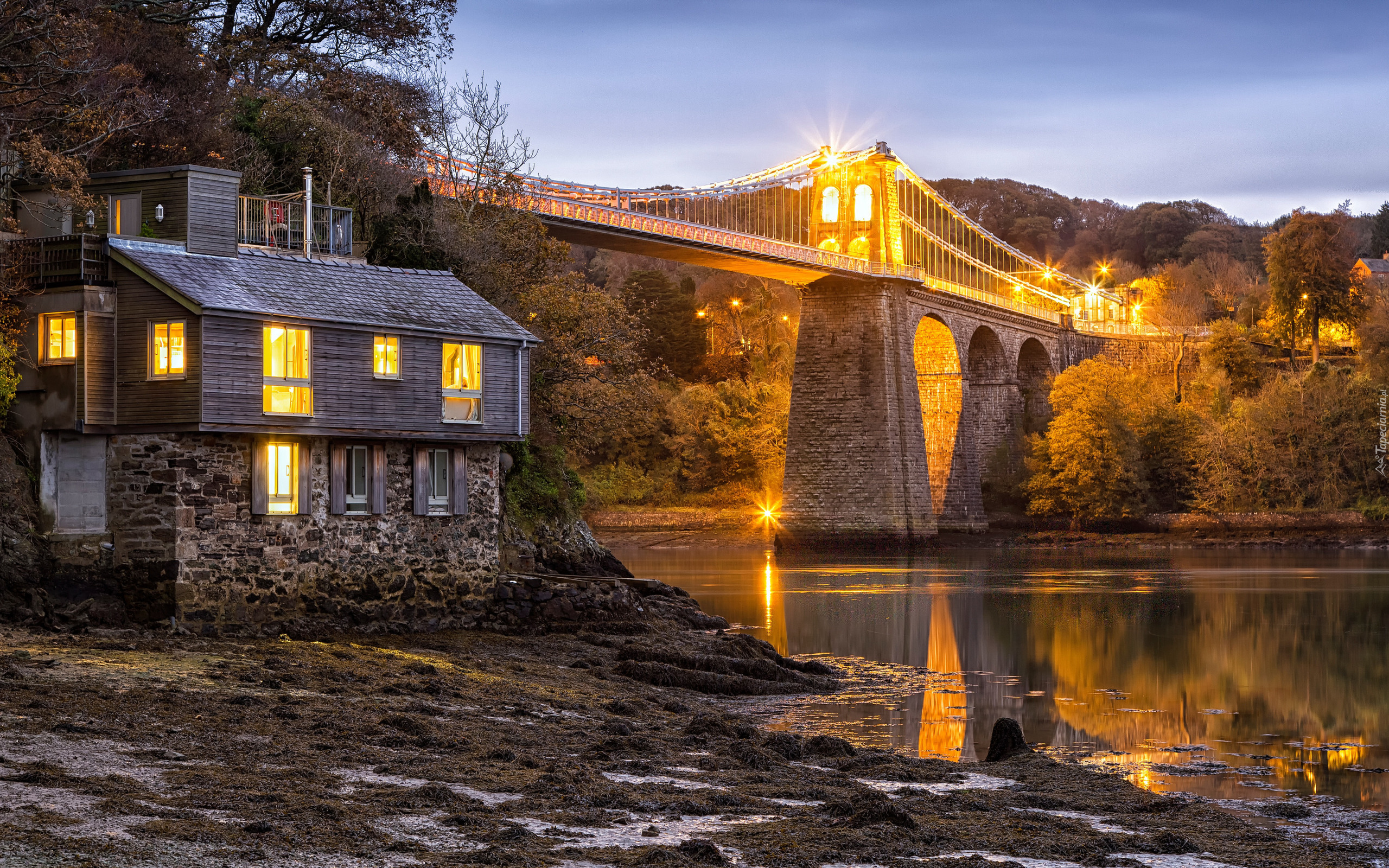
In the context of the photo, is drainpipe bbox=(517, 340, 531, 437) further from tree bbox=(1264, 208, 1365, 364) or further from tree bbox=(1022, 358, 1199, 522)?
tree bbox=(1264, 208, 1365, 364)

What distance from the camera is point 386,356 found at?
2152cm

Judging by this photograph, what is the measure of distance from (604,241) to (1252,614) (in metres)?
26.2

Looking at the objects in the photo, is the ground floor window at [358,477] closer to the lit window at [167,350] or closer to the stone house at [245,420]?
the stone house at [245,420]

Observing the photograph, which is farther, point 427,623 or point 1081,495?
point 1081,495

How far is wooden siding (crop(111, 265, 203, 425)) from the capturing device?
19203 mm

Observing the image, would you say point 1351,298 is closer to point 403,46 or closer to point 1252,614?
point 1252,614

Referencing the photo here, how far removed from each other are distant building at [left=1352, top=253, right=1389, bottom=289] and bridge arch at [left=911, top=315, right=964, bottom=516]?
27619 mm

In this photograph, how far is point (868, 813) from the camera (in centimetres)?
1059

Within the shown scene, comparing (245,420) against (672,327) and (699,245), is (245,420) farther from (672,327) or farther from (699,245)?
(672,327)

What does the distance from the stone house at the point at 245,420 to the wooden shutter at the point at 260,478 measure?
0.9 inches

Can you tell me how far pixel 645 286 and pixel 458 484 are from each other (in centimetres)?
6092

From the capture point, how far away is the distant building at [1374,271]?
9269 centimetres

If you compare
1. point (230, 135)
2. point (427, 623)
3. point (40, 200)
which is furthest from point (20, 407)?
point (230, 135)

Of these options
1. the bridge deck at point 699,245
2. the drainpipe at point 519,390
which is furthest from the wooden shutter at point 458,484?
the bridge deck at point 699,245
